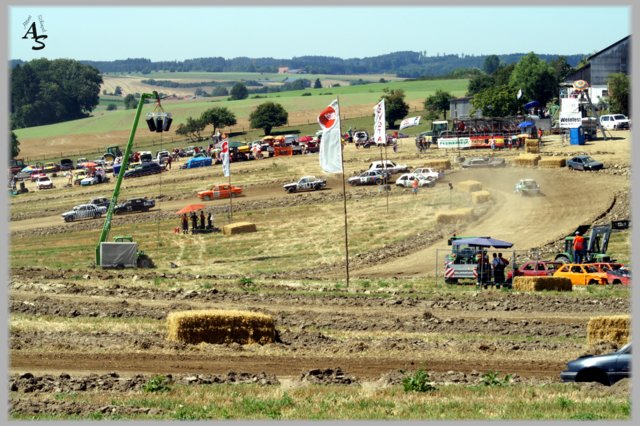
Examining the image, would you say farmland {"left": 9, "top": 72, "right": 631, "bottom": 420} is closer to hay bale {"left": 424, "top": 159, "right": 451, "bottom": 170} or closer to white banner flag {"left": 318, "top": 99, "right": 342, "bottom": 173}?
hay bale {"left": 424, "top": 159, "right": 451, "bottom": 170}

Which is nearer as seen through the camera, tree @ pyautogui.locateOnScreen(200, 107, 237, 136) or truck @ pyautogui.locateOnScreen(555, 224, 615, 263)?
truck @ pyautogui.locateOnScreen(555, 224, 615, 263)

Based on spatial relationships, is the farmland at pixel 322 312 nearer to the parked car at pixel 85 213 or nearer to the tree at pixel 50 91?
the parked car at pixel 85 213

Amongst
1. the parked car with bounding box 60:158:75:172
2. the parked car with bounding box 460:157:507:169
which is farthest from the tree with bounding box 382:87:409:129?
the parked car with bounding box 460:157:507:169

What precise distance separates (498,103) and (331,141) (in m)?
69.8

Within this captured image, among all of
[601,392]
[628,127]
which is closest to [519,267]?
[601,392]

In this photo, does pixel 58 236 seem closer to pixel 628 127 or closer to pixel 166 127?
pixel 166 127

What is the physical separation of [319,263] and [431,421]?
30.1 metres

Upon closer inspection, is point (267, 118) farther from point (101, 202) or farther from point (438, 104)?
point (101, 202)

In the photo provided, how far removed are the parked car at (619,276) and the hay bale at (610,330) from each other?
12096mm

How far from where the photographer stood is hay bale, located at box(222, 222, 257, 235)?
182 feet

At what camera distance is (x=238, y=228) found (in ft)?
182

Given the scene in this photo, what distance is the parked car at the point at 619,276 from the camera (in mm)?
35844

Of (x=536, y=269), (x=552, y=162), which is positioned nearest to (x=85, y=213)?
(x=552, y=162)

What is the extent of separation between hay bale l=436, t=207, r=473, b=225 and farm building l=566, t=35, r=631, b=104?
196 ft
